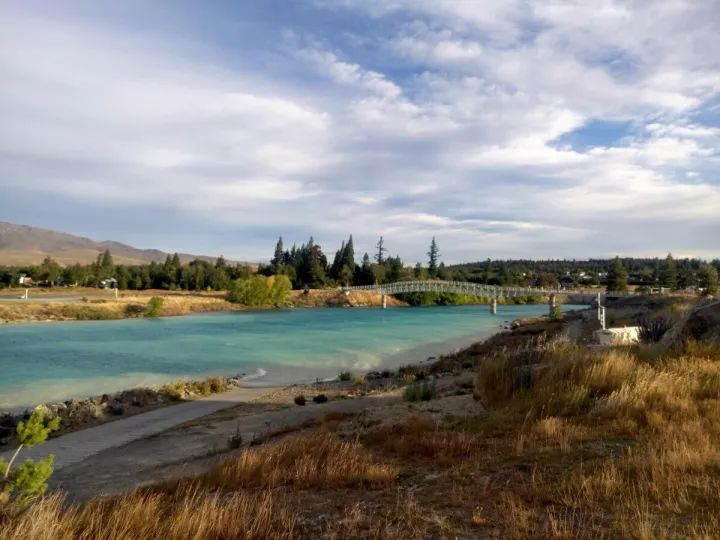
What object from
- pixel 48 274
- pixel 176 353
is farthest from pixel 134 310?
pixel 48 274

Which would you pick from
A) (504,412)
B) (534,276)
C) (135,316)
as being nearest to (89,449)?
(504,412)

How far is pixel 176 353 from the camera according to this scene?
38.2 meters

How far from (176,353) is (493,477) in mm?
36404

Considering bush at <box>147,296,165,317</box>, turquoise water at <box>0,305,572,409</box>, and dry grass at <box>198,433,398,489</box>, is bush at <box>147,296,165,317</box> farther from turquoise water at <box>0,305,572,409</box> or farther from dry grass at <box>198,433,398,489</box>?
dry grass at <box>198,433,398,489</box>

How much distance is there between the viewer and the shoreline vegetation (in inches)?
155

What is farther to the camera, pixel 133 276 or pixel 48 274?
pixel 133 276

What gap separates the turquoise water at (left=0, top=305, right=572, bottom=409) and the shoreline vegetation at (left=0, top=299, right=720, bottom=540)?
19270 millimetres

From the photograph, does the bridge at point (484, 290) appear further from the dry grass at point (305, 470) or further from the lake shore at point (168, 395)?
the dry grass at point (305, 470)

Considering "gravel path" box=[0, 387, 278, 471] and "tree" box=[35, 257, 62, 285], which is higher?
"tree" box=[35, 257, 62, 285]

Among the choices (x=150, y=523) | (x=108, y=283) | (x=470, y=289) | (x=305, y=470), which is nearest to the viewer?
(x=150, y=523)

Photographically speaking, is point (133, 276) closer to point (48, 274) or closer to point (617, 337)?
point (48, 274)

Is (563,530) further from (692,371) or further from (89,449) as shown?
(89,449)

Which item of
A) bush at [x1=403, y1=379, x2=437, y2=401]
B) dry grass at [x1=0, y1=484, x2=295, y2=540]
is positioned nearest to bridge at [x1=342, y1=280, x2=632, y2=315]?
bush at [x1=403, y1=379, x2=437, y2=401]

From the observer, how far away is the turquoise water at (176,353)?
87.5 ft
